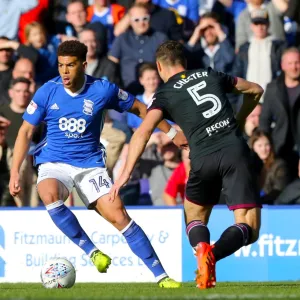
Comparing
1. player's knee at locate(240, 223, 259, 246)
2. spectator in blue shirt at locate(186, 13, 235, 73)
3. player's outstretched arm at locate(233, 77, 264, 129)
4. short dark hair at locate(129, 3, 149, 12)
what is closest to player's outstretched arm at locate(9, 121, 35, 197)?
player's outstretched arm at locate(233, 77, 264, 129)

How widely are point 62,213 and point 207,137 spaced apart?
1.84 m

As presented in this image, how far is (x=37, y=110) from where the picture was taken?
10.2 m

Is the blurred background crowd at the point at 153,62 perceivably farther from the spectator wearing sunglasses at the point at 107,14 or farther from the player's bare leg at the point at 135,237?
the player's bare leg at the point at 135,237

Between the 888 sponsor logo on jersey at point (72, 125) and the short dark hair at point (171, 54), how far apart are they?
1.38m

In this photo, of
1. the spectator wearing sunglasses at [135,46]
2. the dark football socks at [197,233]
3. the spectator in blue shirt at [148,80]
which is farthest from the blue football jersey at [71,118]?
the spectator wearing sunglasses at [135,46]

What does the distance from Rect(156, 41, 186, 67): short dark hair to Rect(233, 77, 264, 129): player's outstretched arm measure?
623 mm

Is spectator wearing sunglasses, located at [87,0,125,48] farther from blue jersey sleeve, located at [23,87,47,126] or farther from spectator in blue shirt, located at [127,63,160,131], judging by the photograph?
blue jersey sleeve, located at [23,87,47,126]

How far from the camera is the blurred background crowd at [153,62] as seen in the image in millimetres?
14164

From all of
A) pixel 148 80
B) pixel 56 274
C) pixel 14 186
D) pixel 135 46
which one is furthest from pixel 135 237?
pixel 135 46

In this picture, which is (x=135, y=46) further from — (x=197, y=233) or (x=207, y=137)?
(x=197, y=233)

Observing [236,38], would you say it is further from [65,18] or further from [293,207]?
[293,207]

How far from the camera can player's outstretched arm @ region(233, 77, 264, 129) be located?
31.1 feet

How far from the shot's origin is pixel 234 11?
56.2 ft

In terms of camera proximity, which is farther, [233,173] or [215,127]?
[215,127]
